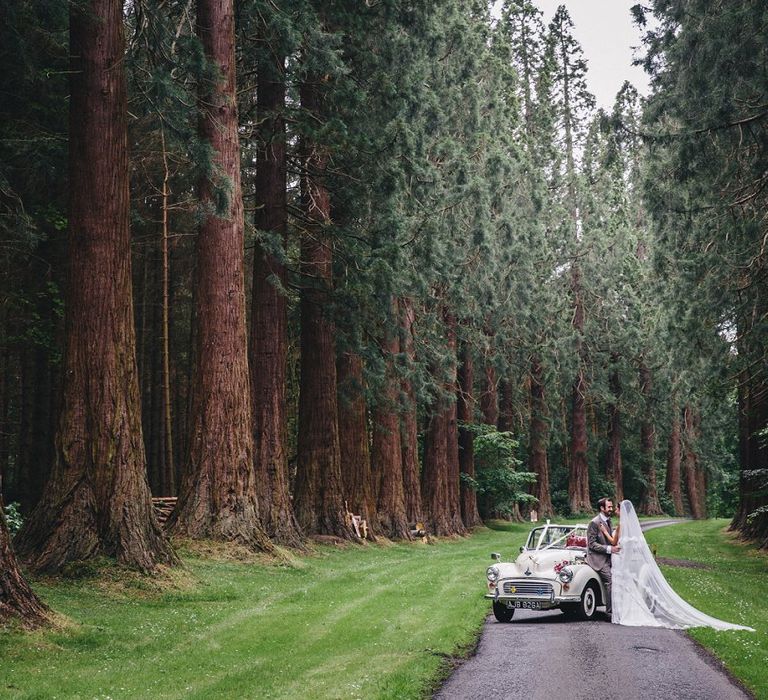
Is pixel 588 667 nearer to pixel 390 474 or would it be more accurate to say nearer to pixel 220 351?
pixel 220 351

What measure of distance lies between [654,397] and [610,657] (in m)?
50.1

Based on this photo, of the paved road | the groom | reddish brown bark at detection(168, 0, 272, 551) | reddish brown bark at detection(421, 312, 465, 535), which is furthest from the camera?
reddish brown bark at detection(421, 312, 465, 535)

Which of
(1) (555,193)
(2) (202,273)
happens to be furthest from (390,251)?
(1) (555,193)

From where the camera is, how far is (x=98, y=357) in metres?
14.1

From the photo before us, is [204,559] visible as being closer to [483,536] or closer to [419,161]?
[419,161]

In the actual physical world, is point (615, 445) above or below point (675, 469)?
above

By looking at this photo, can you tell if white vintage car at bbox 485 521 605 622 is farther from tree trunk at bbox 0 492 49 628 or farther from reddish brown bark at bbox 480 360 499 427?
reddish brown bark at bbox 480 360 499 427

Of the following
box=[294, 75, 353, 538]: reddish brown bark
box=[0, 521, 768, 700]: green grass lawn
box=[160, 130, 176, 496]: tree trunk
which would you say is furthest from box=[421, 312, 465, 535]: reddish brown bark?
box=[0, 521, 768, 700]: green grass lawn

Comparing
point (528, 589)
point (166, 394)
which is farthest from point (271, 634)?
point (166, 394)

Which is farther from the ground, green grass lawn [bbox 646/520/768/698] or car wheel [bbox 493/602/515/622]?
car wheel [bbox 493/602/515/622]

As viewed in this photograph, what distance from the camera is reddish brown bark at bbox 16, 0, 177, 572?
13703 millimetres

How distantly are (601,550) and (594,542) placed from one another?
0.46 feet

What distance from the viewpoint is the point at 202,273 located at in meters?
18.5

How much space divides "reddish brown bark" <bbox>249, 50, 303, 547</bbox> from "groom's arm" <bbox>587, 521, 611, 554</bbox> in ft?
28.4
